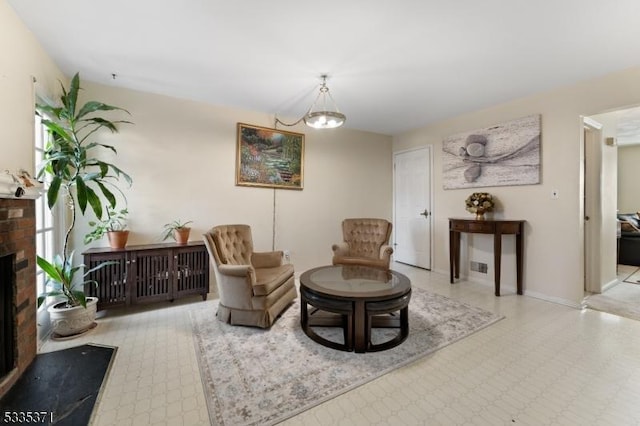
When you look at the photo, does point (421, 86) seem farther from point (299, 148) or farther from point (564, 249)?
point (564, 249)

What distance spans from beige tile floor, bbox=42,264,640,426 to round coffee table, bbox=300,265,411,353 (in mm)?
326

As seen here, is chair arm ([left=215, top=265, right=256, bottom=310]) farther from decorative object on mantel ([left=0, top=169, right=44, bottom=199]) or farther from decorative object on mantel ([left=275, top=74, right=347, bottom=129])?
decorative object on mantel ([left=275, top=74, right=347, bottom=129])

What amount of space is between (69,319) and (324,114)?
280 centimetres

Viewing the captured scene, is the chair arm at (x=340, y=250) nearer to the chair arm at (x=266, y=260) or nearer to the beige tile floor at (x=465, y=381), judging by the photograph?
the chair arm at (x=266, y=260)

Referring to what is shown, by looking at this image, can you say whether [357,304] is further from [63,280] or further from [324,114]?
[63,280]

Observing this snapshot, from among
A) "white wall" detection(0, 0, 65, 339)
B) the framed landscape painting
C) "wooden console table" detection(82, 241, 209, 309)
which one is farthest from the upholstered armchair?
"white wall" detection(0, 0, 65, 339)

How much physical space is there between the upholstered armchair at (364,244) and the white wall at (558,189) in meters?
1.48

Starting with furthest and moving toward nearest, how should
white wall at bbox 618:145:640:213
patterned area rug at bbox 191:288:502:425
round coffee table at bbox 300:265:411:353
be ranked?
white wall at bbox 618:145:640:213, round coffee table at bbox 300:265:411:353, patterned area rug at bbox 191:288:502:425

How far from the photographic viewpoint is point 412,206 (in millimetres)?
4844

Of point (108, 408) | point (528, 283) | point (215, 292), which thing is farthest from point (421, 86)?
point (108, 408)

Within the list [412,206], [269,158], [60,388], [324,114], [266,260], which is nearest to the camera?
[60,388]

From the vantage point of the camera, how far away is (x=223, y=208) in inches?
144

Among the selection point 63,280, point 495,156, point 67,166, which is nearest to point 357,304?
point 63,280

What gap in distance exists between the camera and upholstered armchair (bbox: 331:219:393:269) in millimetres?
3455
